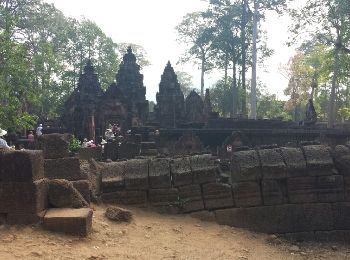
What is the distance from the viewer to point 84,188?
19.2 feet

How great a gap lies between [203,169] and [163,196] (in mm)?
770

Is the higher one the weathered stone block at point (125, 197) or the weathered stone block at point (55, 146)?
the weathered stone block at point (55, 146)

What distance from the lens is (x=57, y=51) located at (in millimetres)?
40875

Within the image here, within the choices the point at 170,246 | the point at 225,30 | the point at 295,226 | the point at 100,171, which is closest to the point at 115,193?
the point at 100,171

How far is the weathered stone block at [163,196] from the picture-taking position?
21.0 ft

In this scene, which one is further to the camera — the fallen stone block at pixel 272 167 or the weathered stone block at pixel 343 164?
the weathered stone block at pixel 343 164

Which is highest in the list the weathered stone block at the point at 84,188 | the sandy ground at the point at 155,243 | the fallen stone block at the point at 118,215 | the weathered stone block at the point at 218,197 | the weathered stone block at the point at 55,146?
the weathered stone block at the point at 55,146

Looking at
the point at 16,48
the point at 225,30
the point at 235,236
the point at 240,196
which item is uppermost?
the point at 225,30

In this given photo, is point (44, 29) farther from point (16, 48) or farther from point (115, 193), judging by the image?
point (115, 193)

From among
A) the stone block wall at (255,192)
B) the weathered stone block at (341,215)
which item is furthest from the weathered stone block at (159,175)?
the weathered stone block at (341,215)

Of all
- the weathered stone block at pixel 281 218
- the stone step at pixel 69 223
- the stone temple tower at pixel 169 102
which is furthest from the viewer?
the stone temple tower at pixel 169 102

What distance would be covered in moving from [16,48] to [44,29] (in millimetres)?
23040

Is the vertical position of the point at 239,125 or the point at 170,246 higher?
the point at 239,125

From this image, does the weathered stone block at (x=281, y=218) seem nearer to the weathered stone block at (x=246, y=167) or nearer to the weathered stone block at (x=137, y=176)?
the weathered stone block at (x=246, y=167)
